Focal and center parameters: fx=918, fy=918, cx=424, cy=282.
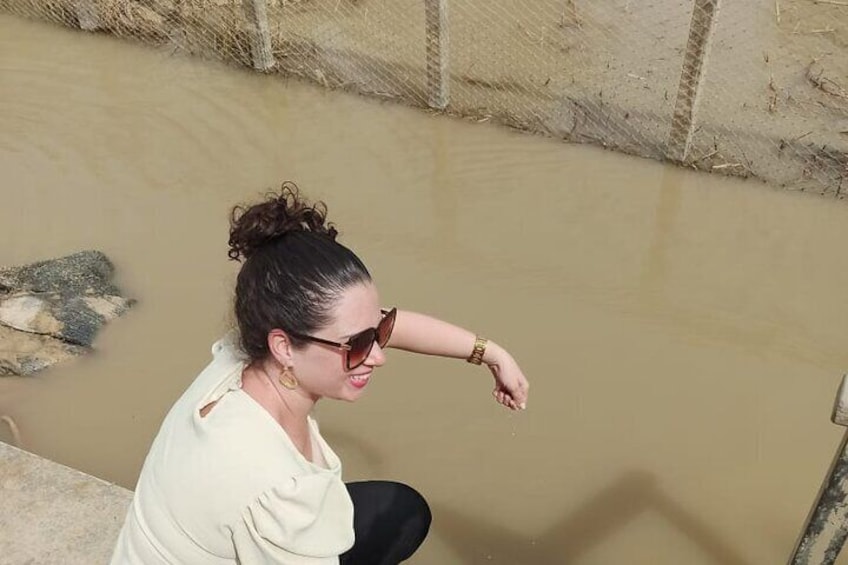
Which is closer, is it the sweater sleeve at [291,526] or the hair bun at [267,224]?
the sweater sleeve at [291,526]

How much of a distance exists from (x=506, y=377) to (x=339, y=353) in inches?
28.1

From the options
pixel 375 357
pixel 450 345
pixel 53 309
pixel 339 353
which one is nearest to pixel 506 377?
pixel 450 345

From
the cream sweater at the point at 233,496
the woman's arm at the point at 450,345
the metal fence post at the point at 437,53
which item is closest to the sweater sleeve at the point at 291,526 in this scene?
the cream sweater at the point at 233,496

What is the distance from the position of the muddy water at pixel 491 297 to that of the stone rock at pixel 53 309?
84mm

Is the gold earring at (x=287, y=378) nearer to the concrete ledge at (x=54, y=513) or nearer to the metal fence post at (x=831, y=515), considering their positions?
the metal fence post at (x=831, y=515)

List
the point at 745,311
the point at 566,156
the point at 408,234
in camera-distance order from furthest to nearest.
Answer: the point at 566,156 → the point at 408,234 → the point at 745,311

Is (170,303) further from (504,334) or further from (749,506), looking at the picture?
(749,506)

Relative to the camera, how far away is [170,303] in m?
4.37

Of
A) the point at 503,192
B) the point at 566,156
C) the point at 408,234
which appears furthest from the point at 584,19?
the point at 408,234

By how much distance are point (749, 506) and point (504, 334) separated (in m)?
1.29

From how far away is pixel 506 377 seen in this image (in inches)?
92.0

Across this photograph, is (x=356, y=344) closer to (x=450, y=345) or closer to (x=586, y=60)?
(x=450, y=345)

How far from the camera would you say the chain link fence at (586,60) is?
Answer: 17.0 feet

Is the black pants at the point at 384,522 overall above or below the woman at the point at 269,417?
below
